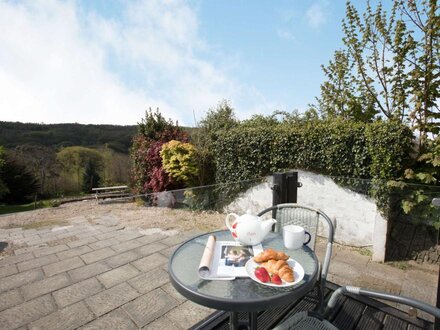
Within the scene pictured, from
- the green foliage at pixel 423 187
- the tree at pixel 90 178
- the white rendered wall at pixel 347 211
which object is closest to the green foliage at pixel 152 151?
the white rendered wall at pixel 347 211

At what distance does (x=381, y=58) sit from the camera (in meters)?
4.54

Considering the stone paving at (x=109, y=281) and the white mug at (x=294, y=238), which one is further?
the stone paving at (x=109, y=281)

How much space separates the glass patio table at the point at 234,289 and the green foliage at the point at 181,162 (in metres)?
4.85

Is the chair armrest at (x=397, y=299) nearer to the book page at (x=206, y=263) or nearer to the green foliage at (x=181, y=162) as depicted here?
the book page at (x=206, y=263)

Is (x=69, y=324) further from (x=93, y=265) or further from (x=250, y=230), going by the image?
(x=250, y=230)

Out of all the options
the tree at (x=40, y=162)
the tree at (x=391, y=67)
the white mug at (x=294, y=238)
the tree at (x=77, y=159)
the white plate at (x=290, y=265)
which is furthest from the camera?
the tree at (x=77, y=159)

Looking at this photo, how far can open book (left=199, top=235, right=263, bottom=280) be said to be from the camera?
43.6 inches

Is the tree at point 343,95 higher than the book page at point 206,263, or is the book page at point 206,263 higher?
the tree at point 343,95

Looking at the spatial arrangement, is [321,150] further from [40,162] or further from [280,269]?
[40,162]

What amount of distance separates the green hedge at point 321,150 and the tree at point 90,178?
12.2 m

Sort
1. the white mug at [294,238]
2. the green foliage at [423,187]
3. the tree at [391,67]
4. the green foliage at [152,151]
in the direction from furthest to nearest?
1. the green foliage at [152,151]
2. the tree at [391,67]
3. the green foliage at [423,187]
4. the white mug at [294,238]

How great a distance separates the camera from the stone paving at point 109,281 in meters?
1.86

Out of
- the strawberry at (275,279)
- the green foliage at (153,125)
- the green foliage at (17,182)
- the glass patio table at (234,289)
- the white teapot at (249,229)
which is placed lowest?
the green foliage at (17,182)

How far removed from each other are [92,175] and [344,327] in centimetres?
1637
